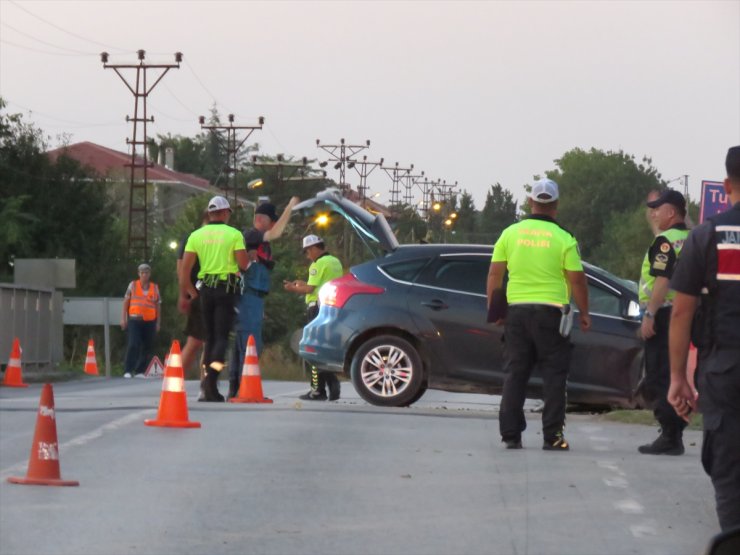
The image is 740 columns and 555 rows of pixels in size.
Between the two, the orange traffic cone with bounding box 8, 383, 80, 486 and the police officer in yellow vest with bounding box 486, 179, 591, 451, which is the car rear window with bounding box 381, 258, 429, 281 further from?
the orange traffic cone with bounding box 8, 383, 80, 486

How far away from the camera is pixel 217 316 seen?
14695 mm

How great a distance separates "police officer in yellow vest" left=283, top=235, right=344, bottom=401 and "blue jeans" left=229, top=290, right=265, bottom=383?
3.40 feet

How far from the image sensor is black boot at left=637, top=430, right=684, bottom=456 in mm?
11188

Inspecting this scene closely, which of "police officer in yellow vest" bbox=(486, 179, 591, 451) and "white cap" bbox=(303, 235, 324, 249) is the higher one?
"white cap" bbox=(303, 235, 324, 249)

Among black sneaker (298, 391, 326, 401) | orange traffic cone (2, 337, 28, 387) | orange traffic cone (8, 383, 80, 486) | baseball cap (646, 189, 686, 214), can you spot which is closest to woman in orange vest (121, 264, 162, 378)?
orange traffic cone (2, 337, 28, 387)

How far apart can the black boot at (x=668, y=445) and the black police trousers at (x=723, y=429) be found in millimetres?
5065

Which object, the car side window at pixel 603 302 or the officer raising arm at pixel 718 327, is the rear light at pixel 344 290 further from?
the officer raising arm at pixel 718 327

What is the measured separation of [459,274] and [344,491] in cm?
586

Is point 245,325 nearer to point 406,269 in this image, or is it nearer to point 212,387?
point 212,387

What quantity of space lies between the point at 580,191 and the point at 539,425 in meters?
130

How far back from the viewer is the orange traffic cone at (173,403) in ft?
40.4

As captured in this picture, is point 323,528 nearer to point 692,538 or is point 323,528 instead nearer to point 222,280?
point 692,538

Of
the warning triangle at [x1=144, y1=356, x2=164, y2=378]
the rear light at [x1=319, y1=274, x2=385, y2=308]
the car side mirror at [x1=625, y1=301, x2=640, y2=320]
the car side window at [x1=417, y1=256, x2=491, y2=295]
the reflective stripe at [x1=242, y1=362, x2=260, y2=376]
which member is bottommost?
the warning triangle at [x1=144, y1=356, x2=164, y2=378]

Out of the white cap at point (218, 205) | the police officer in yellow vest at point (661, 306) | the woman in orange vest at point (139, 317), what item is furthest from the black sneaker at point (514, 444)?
the woman in orange vest at point (139, 317)
